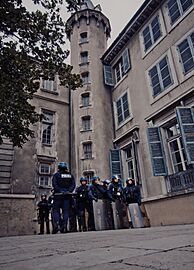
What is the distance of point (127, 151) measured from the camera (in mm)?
13961

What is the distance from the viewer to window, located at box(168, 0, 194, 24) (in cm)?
1108

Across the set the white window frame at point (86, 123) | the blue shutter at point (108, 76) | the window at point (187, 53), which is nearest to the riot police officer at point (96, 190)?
the window at point (187, 53)

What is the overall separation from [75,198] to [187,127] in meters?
5.21

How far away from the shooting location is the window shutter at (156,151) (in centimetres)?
1034

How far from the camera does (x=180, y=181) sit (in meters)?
9.70

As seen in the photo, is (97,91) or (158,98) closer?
(158,98)

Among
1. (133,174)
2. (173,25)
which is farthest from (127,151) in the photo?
(173,25)

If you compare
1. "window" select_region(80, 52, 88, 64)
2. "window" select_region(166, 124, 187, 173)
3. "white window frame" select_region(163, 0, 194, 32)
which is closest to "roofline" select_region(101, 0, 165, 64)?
"white window frame" select_region(163, 0, 194, 32)

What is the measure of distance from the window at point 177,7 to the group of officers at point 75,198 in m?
8.54

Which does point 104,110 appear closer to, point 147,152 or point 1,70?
point 147,152

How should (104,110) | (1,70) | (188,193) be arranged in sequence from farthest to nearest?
(104,110)
(188,193)
(1,70)

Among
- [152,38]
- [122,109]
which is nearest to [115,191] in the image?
[122,109]

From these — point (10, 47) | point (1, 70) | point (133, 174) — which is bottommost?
point (133, 174)

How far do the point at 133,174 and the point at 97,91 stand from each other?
6.82 m
